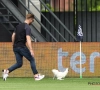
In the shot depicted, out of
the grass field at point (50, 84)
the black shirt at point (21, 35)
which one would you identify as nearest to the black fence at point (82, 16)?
the grass field at point (50, 84)

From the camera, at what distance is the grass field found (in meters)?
13.4

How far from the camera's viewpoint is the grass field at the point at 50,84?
1344 cm

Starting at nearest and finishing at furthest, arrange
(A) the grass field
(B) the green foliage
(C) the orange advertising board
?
1. (A) the grass field
2. (C) the orange advertising board
3. (B) the green foliage

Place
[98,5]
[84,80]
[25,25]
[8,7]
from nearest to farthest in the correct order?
[25,25], [84,80], [8,7], [98,5]

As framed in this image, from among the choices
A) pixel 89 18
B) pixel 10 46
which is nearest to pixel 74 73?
pixel 10 46

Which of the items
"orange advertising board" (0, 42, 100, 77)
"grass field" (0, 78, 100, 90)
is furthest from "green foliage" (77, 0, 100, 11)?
"grass field" (0, 78, 100, 90)

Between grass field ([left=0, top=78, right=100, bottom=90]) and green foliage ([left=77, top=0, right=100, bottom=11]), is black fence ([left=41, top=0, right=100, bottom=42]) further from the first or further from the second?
grass field ([left=0, top=78, right=100, bottom=90])

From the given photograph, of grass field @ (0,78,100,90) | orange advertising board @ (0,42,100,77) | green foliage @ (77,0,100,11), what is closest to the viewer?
grass field @ (0,78,100,90)

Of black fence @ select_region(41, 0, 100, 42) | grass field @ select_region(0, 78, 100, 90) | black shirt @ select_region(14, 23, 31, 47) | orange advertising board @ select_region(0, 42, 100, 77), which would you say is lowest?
grass field @ select_region(0, 78, 100, 90)

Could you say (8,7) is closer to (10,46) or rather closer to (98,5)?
(10,46)

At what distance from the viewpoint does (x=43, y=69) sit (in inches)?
679

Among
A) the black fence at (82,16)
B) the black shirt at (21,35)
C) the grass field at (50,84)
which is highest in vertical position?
the black fence at (82,16)

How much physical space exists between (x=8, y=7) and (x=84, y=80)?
4.50 m

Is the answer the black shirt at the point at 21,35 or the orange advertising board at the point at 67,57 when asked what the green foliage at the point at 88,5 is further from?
the black shirt at the point at 21,35
